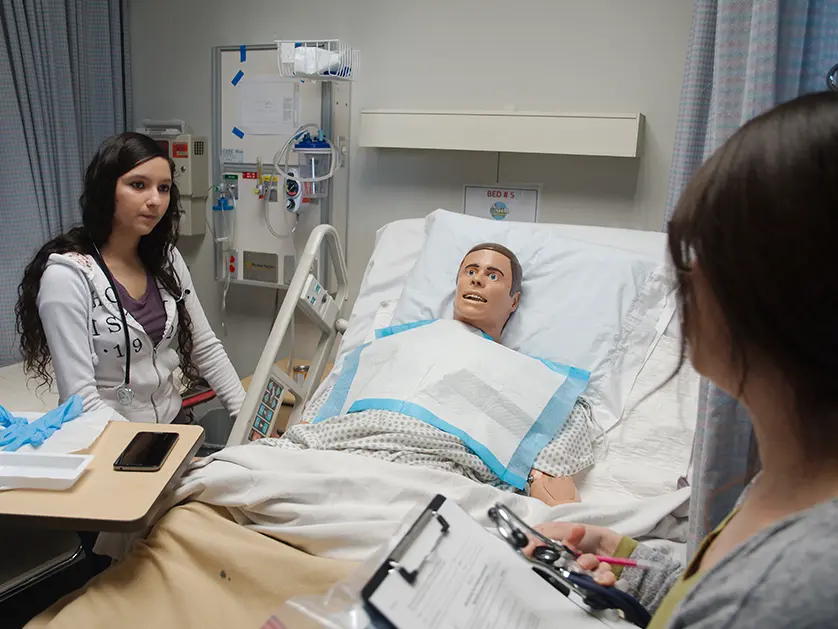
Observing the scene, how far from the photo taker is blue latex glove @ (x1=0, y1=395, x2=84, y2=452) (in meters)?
1.25

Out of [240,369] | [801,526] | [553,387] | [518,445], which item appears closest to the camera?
[801,526]

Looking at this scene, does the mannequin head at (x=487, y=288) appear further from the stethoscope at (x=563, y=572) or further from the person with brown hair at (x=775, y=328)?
the person with brown hair at (x=775, y=328)

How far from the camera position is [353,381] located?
6.07 ft

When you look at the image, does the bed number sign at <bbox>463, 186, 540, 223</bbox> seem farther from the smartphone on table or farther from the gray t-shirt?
the gray t-shirt

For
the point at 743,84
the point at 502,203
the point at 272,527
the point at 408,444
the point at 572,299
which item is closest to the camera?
the point at 743,84

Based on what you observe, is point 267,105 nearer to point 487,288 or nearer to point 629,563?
point 487,288

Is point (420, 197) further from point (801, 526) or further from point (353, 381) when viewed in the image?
point (801, 526)

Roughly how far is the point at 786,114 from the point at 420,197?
2.34m

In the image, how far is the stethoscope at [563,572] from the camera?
31.5 inches

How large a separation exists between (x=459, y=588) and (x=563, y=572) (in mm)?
141

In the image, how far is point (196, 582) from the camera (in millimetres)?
1091

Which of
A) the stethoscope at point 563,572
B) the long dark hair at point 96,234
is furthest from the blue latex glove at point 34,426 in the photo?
the stethoscope at point 563,572

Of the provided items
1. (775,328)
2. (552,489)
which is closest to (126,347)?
(552,489)

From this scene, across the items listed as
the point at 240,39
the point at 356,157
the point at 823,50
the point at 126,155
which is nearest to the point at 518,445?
the point at 823,50
